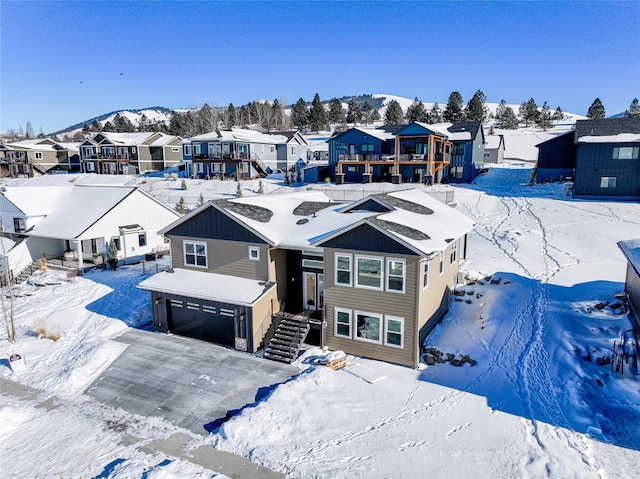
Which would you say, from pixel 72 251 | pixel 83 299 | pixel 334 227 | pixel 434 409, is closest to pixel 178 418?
pixel 434 409

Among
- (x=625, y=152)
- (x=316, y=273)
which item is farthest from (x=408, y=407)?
(x=625, y=152)

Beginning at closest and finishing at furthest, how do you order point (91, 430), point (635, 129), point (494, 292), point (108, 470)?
point (108, 470) < point (91, 430) < point (494, 292) < point (635, 129)

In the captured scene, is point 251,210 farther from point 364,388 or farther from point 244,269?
point 364,388

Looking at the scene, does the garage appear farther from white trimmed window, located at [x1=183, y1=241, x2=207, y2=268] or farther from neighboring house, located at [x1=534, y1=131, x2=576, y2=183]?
neighboring house, located at [x1=534, y1=131, x2=576, y2=183]

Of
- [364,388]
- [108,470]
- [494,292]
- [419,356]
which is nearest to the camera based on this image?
[108,470]

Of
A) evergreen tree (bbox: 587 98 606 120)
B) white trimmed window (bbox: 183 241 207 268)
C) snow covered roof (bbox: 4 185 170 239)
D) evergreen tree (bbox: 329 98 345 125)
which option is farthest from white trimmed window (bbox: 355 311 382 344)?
evergreen tree (bbox: 329 98 345 125)

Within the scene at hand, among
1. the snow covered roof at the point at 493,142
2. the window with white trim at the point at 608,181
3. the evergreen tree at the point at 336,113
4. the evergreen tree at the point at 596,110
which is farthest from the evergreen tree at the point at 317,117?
the window with white trim at the point at 608,181

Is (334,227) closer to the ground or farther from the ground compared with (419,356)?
farther from the ground
